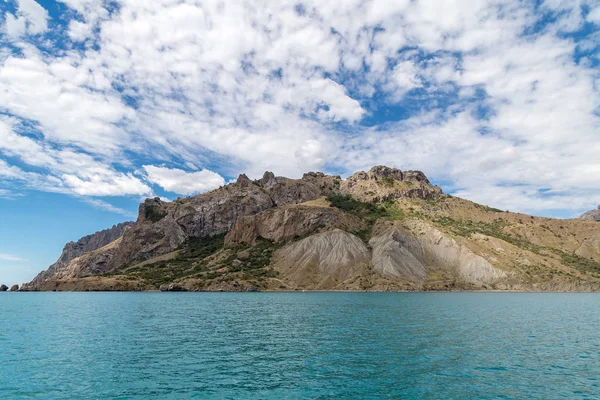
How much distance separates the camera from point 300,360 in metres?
37.6

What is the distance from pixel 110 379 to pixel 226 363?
9348mm

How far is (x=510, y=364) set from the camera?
1430 inches

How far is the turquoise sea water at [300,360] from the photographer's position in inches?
1132

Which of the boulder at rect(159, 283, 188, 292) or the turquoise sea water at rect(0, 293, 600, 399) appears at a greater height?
the boulder at rect(159, 283, 188, 292)

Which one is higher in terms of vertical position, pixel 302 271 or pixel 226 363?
pixel 302 271

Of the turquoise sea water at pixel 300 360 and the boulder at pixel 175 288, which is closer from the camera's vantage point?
the turquoise sea water at pixel 300 360

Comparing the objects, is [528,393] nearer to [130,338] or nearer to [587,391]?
[587,391]

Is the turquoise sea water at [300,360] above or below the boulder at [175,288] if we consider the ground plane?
below

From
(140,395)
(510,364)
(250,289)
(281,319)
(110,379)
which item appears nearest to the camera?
(140,395)

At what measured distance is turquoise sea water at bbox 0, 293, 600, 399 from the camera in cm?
2875

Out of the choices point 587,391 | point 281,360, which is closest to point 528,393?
point 587,391

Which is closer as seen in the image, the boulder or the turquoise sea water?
the turquoise sea water

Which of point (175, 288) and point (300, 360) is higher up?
point (175, 288)

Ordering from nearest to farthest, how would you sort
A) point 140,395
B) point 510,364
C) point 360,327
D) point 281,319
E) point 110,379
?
point 140,395 < point 110,379 < point 510,364 < point 360,327 < point 281,319
